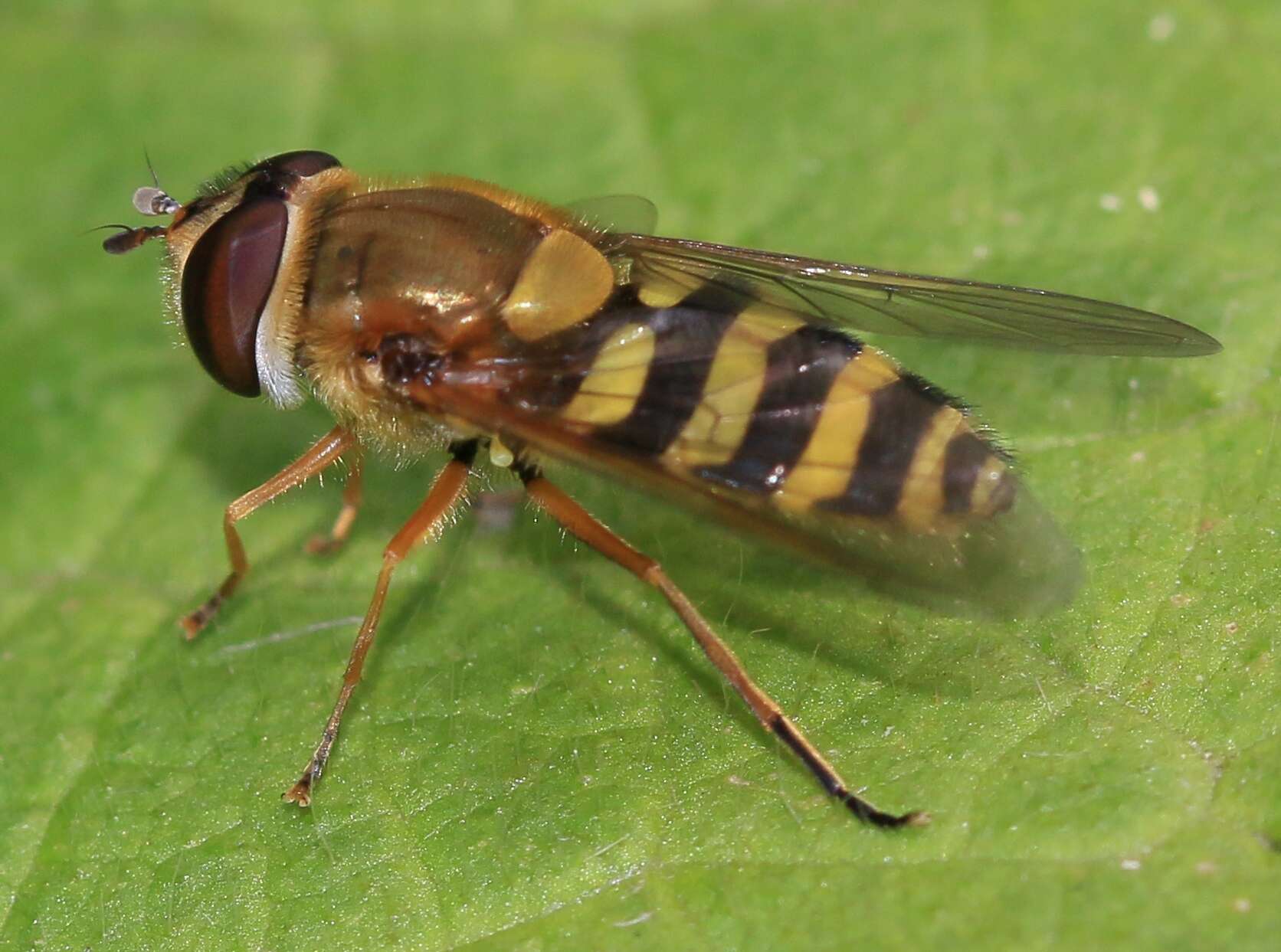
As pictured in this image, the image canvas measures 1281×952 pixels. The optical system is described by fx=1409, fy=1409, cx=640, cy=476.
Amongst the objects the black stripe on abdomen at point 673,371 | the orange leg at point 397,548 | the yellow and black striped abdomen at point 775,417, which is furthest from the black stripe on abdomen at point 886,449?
the orange leg at point 397,548

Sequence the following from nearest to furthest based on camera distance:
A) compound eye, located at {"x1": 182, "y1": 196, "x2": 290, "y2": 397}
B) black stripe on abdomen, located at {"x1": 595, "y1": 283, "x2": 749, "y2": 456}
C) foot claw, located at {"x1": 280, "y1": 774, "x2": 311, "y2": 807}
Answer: black stripe on abdomen, located at {"x1": 595, "y1": 283, "x2": 749, "y2": 456}, foot claw, located at {"x1": 280, "y1": 774, "x2": 311, "y2": 807}, compound eye, located at {"x1": 182, "y1": 196, "x2": 290, "y2": 397}

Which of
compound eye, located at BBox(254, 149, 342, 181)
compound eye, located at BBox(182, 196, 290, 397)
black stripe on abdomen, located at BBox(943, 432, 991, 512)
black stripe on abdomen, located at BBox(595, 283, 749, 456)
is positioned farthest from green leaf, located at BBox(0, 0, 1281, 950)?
compound eye, located at BBox(254, 149, 342, 181)

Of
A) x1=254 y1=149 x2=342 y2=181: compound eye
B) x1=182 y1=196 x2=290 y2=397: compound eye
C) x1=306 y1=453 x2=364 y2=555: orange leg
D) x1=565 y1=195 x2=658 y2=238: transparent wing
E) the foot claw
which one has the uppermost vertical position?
x1=565 y1=195 x2=658 y2=238: transparent wing

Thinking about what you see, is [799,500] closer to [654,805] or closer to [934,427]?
[934,427]

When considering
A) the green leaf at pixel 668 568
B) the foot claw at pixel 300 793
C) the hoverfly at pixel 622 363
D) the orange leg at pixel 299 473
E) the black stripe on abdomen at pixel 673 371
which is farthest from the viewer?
the orange leg at pixel 299 473

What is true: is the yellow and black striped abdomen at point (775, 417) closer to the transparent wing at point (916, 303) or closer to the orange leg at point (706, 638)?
the transparent wing at point (916, 303)

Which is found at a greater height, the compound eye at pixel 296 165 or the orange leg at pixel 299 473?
the compound eye at pixel 296 165

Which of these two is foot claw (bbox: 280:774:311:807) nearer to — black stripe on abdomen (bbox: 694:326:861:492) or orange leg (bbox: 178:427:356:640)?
orange leg (bbox: 178:427:356:640)
